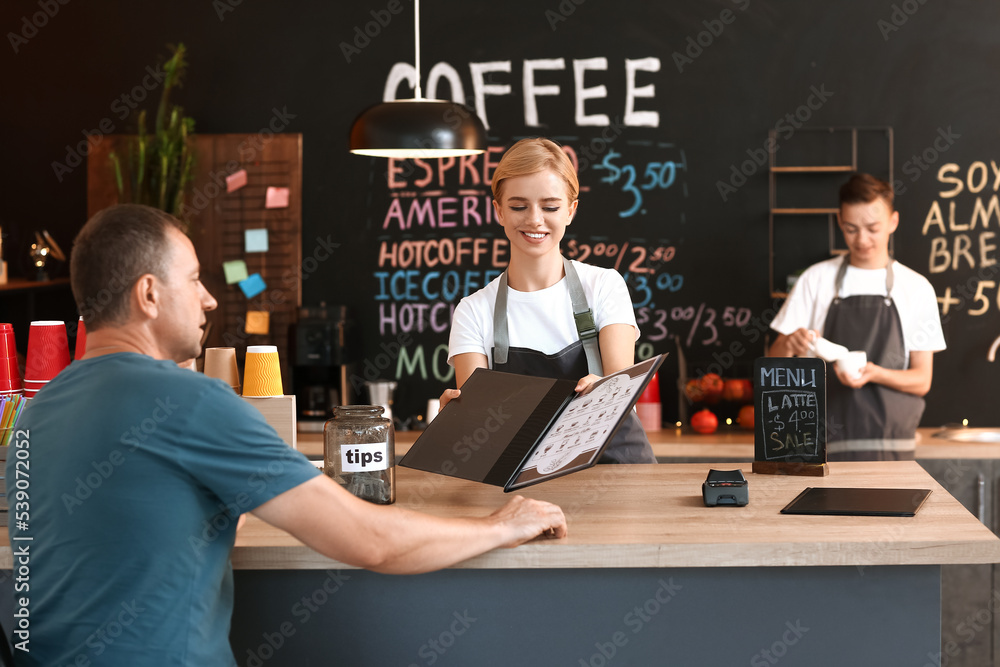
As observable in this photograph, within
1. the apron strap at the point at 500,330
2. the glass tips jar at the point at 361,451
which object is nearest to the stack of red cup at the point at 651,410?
the apron strap at the point at 500,330

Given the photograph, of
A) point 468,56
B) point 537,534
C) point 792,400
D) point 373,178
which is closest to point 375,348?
point 373,178

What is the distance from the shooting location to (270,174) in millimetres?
4652

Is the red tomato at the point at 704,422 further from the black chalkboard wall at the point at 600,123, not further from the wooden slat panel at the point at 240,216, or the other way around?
the wooden slat panel at the point at 240,216

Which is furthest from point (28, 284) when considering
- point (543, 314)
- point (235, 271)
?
point (543, 314)

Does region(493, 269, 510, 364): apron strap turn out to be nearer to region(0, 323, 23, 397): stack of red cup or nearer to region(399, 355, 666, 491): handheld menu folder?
region(399, 355, 666, 491): handheld menu folder

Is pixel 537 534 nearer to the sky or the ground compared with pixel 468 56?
nearer to the ground

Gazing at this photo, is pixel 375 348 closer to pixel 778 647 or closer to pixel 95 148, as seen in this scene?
pixel 95 148

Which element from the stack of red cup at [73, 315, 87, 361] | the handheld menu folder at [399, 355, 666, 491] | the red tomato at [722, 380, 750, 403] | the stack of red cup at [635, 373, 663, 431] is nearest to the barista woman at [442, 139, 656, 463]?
the handheld menu folder at [399, 355, 666, 491]

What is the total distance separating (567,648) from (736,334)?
119 inches

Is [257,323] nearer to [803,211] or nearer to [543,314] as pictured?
[543,314]

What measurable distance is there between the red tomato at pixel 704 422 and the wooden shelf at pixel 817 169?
3.78 ft

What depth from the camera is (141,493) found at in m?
1.42

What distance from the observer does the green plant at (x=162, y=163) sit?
171 inches

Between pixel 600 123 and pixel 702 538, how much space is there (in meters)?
3.19
